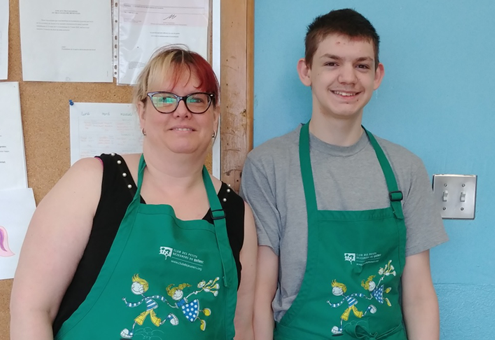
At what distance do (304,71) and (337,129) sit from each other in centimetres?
20

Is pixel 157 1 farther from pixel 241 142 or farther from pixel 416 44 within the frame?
pixel 416 44

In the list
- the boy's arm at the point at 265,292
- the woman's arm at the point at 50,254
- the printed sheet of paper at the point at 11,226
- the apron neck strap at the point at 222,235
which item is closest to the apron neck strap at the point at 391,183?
the boy's arm at the point at 265,292

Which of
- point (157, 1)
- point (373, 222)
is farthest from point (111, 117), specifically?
point (373, 222)

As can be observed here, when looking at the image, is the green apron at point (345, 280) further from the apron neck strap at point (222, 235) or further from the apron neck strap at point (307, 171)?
the apron neck strap at point (222, 235)

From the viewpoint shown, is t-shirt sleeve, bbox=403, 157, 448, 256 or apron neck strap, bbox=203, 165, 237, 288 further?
t-shirt sleeve, bbox=403, 157, 448, 256

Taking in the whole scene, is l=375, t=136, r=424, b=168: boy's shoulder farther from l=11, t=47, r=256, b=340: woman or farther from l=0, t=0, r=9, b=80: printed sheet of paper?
l=0, t=0, r=9, b=80: printed sheet of paper

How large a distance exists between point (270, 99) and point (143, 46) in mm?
413

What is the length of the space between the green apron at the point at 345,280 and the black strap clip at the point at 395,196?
0.12 ft

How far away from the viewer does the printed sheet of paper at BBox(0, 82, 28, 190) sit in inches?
49.3

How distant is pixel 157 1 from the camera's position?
4.23ft

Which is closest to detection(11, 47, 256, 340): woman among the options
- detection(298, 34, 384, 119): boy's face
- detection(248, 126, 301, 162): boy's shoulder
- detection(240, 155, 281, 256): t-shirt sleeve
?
detection(240, 155, 281, 256): t-shirt sleeve

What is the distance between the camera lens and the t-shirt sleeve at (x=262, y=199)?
1210 mm

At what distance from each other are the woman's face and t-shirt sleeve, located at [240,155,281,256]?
0.26 meters

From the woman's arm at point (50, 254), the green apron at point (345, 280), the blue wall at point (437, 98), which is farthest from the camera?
the blue wall at point (437, 98)
